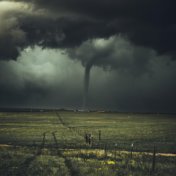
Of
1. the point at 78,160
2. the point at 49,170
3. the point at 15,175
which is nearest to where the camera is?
the point at 15,175

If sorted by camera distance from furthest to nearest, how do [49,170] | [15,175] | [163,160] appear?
[163,160], [49,170], [15,175]

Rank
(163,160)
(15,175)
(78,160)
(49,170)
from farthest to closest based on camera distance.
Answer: (163,160), (78,160), (49,170), (15,175)

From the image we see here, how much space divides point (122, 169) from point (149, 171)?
7.32ft

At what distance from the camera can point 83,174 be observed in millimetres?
23859

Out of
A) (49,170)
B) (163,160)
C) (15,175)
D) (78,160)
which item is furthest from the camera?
(163,160)

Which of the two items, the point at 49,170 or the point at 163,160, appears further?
the point at 163,160

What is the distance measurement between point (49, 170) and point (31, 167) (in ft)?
6.13

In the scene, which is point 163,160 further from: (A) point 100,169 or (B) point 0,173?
(B) point 0,173

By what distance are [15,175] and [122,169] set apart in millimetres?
8957

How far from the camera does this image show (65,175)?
2327 cm

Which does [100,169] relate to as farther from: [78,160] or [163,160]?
[163,160]

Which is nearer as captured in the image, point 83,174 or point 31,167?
point 83,174

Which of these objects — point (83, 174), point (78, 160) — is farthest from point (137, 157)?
point (83, 174)

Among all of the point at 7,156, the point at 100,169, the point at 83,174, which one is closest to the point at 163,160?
the point at 100,169
